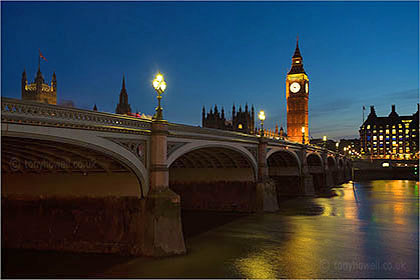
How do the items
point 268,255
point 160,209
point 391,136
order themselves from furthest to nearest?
point 391,136 < point 268,255 < point 160,209

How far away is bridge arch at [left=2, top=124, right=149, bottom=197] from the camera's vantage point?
12336 millimetres

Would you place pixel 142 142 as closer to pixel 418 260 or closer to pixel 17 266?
pixel 17 266

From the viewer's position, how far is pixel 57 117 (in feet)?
44.5

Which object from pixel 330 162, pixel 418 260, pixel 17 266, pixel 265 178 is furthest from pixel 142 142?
pixel 330 162

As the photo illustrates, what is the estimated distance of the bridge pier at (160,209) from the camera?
17500mm

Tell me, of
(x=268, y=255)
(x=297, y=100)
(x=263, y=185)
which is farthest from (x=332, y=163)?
(x=268, y=255)

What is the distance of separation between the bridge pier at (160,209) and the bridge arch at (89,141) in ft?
1.95

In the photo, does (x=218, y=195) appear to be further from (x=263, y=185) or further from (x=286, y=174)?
(x=286, y=174)

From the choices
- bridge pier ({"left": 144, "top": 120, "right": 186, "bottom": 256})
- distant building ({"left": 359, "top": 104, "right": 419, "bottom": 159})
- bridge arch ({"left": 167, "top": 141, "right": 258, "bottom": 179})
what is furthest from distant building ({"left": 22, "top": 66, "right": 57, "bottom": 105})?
distant building ({"left": 359, "top": 104, "right": 419, "bottom": 159})

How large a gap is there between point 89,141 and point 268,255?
1071 cm

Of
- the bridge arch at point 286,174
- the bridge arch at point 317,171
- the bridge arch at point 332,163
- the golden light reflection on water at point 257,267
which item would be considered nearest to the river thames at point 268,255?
the golden light reflection on water at point 257,267

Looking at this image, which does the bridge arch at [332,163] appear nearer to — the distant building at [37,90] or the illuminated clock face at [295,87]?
the illuminated clock face at [295,87]

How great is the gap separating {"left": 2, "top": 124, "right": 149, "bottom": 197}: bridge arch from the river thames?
160 inches

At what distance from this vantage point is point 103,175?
1959cm
